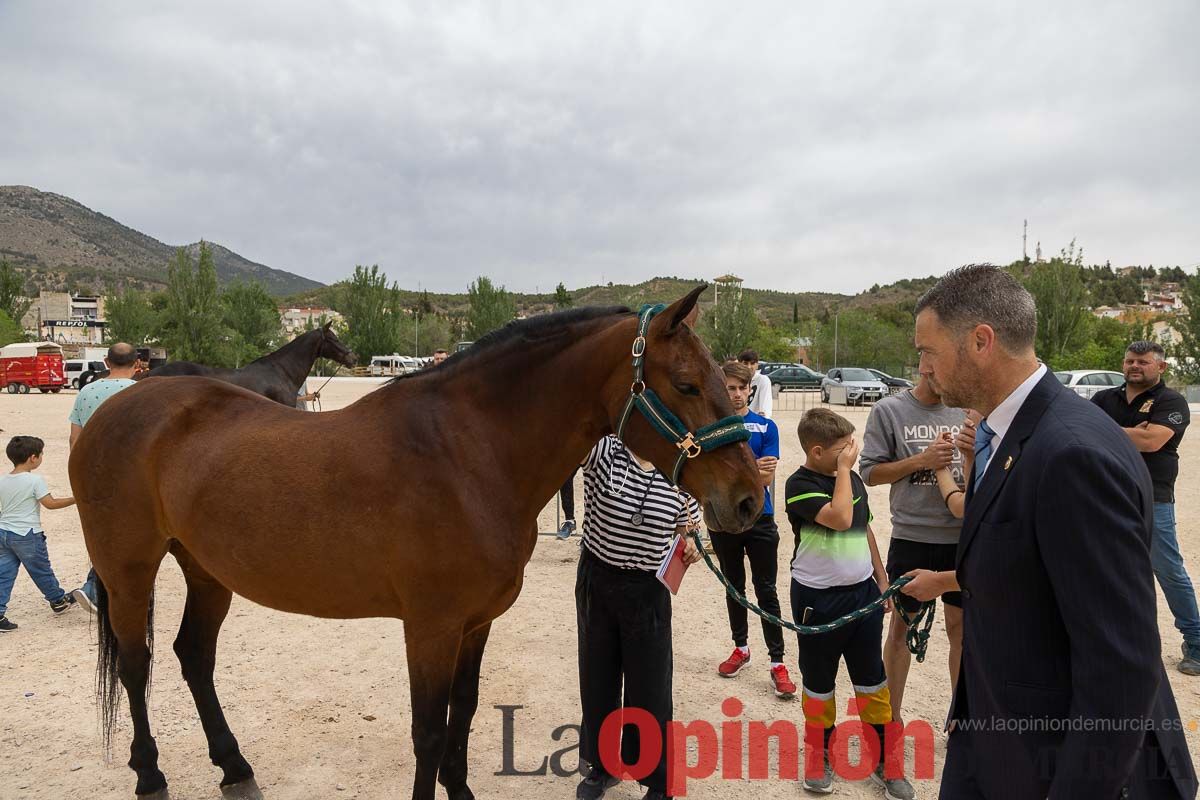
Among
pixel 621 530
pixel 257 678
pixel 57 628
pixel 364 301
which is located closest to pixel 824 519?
pixel 621 530

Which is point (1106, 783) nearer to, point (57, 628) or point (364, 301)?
point (57, 628)

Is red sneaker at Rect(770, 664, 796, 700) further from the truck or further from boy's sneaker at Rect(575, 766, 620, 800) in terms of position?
the truck

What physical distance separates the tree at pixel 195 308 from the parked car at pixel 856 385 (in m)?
32.7

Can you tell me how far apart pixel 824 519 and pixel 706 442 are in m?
1.33

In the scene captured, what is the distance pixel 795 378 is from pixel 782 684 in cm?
3184

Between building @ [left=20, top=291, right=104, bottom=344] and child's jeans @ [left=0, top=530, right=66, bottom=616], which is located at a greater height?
building @ [left=20, top=291, right=104, bottom=344]

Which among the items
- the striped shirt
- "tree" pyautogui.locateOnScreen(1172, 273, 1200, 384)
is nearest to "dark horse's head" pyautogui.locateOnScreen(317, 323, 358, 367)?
the striped shirt

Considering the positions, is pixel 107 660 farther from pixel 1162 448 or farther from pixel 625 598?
pixel 1162 448

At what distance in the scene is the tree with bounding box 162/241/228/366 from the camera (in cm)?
3709

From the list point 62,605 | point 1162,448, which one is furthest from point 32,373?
point 1162,448

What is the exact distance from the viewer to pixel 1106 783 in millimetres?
1290

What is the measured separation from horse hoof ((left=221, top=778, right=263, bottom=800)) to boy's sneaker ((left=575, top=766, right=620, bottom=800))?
151cm

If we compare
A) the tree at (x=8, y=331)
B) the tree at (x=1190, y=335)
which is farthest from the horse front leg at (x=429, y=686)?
the tree at (x=8, y=331)

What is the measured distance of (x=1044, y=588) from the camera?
1440 mm
